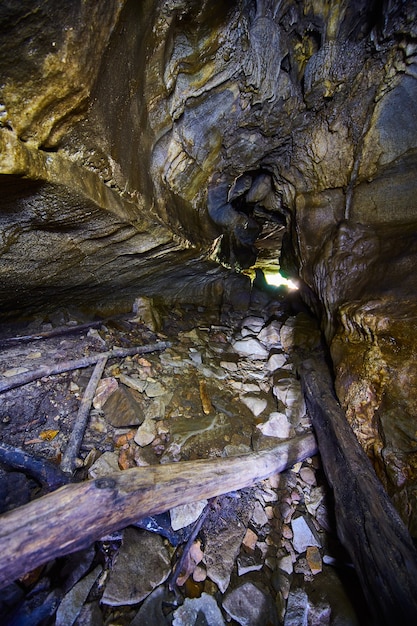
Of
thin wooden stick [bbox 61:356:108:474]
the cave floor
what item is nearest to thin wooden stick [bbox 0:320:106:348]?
the cave floor

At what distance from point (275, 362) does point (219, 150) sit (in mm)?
3172

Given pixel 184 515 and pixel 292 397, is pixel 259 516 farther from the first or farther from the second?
pixel 292 397

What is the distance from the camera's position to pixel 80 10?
1.30 metres

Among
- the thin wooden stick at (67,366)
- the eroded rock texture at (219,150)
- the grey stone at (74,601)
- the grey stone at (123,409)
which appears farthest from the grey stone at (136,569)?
the thin wooden stick at (67,366)

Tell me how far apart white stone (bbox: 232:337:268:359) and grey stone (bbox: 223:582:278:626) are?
2671mm

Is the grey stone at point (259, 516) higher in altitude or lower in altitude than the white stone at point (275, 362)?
lower

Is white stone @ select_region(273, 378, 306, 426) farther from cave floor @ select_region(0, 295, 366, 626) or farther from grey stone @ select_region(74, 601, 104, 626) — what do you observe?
grey stone @ select_region(74, 601, 104, 626)

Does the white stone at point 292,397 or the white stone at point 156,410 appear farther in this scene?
the white stone at point 292,397

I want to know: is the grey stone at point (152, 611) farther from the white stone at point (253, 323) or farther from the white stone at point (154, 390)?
the white stone at point (253, 323)

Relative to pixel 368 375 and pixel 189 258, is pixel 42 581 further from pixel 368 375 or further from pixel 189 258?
pixel 189 258

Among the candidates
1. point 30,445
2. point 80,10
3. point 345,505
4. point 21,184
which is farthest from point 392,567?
point 80,10

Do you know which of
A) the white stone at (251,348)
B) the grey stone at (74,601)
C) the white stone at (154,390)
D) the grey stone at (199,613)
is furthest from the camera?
the white stone at (251,348)

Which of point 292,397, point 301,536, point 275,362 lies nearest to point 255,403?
point 292,397

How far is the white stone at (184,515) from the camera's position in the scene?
1.79 metres
